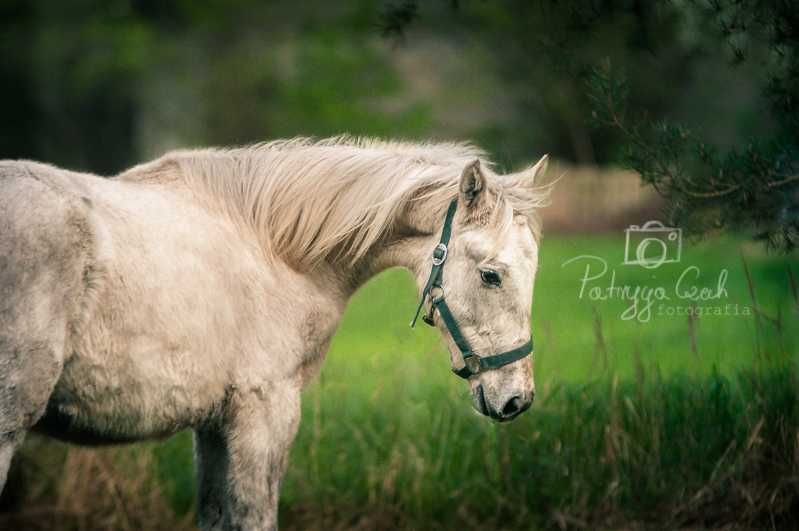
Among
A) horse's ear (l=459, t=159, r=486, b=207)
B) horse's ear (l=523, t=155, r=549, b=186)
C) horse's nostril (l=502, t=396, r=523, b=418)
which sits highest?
horse's ear (l=523, t=155, r=549, b=186)

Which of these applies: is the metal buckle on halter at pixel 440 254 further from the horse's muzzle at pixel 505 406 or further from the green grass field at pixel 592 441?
the green grass field at pixel 592 441

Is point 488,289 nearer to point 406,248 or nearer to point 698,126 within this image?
point 406,248

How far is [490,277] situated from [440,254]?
261 mm

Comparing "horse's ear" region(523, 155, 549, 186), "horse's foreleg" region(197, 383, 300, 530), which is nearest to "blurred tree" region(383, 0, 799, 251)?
"horse's ear" region(523, 155, 549, 186)

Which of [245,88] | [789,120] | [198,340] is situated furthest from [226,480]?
[245,88]

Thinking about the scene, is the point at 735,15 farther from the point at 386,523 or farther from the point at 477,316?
the point at 386,523

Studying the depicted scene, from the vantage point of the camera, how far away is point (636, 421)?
528 centimetres

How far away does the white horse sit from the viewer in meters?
3.17

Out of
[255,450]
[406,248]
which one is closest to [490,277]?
[406,248]

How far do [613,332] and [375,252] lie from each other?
2.57 m

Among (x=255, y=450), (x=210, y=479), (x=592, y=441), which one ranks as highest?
(x=592, y=441)

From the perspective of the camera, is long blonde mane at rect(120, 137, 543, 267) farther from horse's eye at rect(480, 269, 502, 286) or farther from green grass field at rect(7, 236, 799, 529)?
green grass field at rect(7, 236, 799, 529)

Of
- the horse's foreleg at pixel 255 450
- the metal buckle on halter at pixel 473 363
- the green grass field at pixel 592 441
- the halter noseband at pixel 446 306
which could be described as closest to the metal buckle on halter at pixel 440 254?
the halter noseband at pixel 446 306

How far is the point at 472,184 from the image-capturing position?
3.75m
